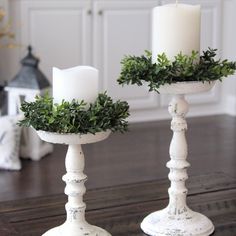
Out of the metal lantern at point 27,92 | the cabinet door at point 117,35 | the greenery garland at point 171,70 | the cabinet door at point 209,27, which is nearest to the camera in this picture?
the greenery garland at point 171,70

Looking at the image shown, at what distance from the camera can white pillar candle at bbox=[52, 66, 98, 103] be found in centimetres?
117

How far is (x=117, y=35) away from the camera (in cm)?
442

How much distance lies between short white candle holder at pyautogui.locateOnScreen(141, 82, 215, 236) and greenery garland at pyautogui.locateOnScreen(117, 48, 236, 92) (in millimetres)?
16

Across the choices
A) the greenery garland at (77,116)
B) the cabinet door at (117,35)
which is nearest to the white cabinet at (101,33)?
the cabinet door at (117,35)

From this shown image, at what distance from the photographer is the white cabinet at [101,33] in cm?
418

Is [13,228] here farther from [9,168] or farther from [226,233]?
[9,168]

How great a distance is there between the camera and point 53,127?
1.14 metres

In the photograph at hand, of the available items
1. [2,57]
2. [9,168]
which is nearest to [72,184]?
[9,168]

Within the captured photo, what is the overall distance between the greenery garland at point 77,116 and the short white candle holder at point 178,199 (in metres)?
0.13

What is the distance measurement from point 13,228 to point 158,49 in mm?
449

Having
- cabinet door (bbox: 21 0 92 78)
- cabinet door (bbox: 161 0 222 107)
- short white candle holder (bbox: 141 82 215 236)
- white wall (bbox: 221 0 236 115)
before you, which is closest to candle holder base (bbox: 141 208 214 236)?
short white candle holder (bbox: 141 82 215 236)

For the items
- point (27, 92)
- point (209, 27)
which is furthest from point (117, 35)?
point (27, 92)

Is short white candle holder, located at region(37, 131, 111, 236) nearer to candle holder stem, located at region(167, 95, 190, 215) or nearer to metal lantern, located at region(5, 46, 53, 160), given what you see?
candle holder stem, located at region(167, 95, 190, 215)

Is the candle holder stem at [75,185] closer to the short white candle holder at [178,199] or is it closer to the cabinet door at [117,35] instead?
the short white candle holder at [178,199]
